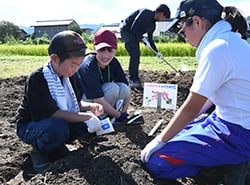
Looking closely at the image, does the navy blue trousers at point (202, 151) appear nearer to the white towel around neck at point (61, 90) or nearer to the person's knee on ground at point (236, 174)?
the person's knee on ground at point (236, 174)

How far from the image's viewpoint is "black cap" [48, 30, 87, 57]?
2.36 m

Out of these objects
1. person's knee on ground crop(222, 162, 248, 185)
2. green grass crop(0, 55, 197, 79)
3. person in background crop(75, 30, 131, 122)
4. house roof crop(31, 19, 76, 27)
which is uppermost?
person in background crop(75, 30, 131, 122)

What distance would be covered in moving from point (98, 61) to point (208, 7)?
55.1 inches

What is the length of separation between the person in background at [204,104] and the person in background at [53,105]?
66 cm

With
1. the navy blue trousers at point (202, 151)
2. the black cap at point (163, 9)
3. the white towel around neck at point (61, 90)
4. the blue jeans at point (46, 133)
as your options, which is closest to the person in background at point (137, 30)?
the black cap at point (163, 9)

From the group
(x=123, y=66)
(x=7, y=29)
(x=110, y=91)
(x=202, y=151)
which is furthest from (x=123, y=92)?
(x=7, y=29)

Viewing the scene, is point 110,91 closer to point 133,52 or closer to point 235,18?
point 235,18

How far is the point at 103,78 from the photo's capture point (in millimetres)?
3398

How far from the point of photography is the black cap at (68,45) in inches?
92.9

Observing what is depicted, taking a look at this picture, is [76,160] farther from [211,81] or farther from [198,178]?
[211,81]

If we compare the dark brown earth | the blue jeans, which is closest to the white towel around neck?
the blue jeans

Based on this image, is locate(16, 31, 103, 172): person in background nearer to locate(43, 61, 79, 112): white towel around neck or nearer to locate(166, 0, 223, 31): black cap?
locate(43, 61, 79, 112): white towel around neck

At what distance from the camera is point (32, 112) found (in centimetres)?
253

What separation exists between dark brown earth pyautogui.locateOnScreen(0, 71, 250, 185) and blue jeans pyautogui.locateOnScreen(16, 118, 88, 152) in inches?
6.4
